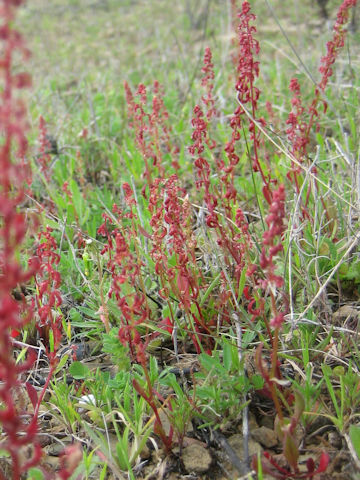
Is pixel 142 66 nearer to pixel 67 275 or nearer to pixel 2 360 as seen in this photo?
pixel 67 275

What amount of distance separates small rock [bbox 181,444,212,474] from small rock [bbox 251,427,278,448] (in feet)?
0.58

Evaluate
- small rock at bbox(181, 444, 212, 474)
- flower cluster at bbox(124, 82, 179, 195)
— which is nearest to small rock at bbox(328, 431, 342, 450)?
small rock at bbox(181, 444, 212, 474)

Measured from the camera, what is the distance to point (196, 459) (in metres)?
1.66

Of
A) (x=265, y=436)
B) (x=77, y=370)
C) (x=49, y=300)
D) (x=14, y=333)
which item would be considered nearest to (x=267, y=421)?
(x=265, y=436)

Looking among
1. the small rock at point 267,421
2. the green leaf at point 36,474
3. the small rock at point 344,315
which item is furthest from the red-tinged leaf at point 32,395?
the small rock at point 344,315

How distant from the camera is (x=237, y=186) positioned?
320cm

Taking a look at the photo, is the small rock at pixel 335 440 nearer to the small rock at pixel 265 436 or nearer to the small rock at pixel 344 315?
the small rock at pixel 265 436

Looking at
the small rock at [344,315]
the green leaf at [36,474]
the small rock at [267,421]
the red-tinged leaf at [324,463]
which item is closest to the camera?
the red-tinged leaf at [324,463]

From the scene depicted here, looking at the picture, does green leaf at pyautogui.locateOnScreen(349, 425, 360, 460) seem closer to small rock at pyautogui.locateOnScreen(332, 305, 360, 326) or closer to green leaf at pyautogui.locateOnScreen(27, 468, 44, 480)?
small rock at pyautogui.locateOnScreen(332, 305, 360, 326)

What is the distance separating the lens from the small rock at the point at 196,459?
1.63 meters

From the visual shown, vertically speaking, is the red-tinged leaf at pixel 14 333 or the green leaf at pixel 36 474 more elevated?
the red-tinged leaf at pixel 14 333

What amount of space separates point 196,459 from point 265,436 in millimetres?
247

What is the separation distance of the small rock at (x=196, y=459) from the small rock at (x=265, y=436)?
18cm

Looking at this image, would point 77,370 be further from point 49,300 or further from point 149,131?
point 149,131
